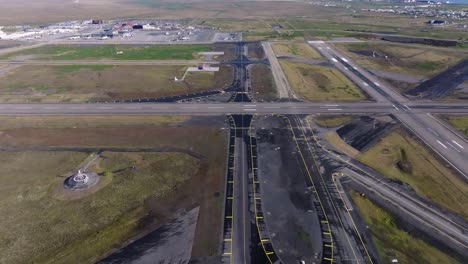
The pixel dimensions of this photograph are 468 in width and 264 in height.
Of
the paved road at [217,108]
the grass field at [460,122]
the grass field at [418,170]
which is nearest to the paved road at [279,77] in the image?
the paved road at [217,108]

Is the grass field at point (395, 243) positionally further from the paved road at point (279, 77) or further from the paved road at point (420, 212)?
the paved road at point (279, 77)

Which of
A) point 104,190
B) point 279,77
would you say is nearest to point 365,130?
point 279,77

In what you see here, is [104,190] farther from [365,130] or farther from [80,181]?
[365,130]

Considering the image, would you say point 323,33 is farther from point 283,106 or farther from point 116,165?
point 116,165

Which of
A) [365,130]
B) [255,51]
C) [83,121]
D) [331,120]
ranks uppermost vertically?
[255,51]

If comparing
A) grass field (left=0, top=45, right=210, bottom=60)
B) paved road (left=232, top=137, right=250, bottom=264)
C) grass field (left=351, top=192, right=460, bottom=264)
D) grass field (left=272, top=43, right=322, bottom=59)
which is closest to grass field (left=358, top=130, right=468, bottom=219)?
grass field (left=351, top=192, right=460, bottom=264)

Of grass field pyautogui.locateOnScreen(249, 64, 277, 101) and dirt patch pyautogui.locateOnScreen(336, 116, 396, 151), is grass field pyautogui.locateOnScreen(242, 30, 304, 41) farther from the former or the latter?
dirt patch pyautogui.locateOnScreen(336, 116, 396, 151)

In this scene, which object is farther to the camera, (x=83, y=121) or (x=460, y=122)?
(x=83, y=121)
